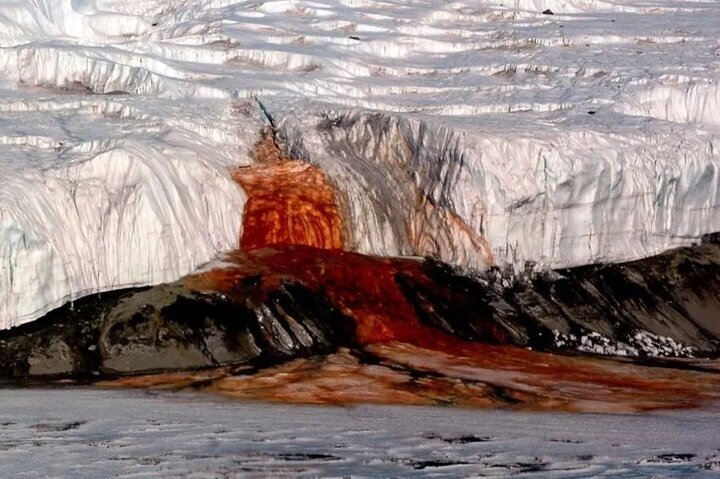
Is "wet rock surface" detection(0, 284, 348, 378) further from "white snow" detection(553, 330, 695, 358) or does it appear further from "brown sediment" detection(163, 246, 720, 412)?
"white snow" detection(553, 330, 695, 358)

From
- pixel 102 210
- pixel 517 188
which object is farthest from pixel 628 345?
pixel 102 210

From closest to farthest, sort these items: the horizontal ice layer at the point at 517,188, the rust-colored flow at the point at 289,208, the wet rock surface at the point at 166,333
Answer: the wet rock surface at the point at 166,333 < the rust-colored flow at the point at 289,208 < the horizontal ice layer at the point at 517,188

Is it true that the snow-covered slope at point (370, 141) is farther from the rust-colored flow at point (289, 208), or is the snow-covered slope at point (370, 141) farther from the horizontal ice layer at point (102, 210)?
the rust-colored flow at point (289, 208)

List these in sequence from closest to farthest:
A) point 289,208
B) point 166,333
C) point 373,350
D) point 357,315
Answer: point 166,333, point 373,350, point 357,315, point 289,208

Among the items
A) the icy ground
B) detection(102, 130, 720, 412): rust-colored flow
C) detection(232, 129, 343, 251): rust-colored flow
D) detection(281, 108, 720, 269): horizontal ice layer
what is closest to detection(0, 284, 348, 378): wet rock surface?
detection(102, 130, 720, 412): rust-colored flow

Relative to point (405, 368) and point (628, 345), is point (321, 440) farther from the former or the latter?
point (628, 345)

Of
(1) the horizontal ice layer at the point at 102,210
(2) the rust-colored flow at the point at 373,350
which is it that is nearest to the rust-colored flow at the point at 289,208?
(2) the rust-colored flow at the point at 373,350

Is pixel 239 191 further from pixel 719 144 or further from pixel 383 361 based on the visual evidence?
pixel 719 144
